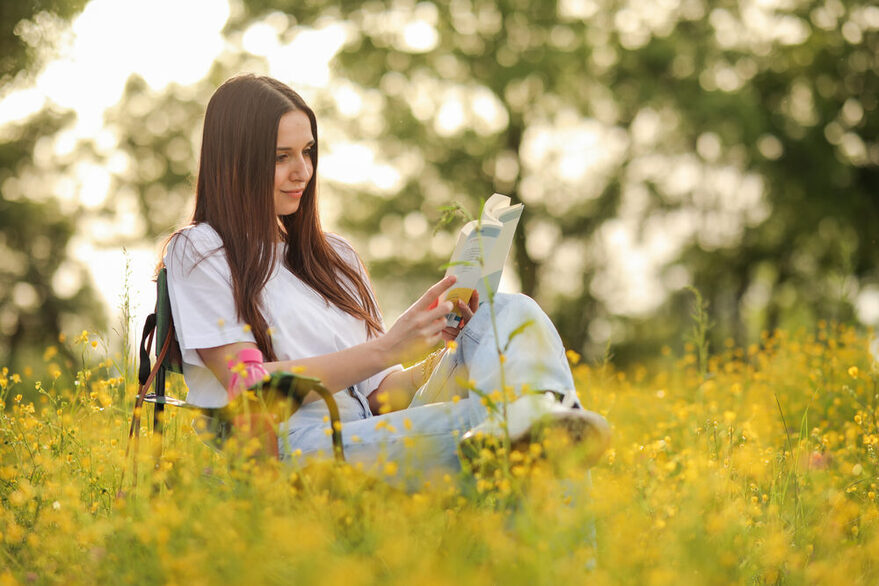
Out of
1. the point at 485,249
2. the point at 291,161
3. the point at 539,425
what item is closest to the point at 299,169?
the point at 291,161

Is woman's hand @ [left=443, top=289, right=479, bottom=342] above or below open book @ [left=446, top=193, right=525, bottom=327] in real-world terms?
below

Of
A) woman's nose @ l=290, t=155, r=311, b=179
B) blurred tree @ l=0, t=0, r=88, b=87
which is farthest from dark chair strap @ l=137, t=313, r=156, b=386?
blurred tree @ l=0, t=0, r=88, b=87

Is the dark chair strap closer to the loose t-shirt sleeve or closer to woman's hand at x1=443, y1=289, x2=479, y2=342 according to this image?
the loose t-shirt sleeve

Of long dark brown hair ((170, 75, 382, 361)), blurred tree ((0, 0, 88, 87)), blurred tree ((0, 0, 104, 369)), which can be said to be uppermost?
blurred tree ((0, 0, 88, 87))

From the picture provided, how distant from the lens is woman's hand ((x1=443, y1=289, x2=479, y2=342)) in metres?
3.00

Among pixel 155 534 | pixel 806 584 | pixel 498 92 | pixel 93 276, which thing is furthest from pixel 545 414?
pixel 93 276

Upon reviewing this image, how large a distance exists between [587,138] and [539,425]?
12.7 metres

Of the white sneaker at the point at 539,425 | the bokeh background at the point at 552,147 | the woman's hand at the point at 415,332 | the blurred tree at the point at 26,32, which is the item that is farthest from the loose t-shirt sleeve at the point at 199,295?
the bokeh background at the point at 552,147

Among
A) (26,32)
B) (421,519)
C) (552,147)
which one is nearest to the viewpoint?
(421,519)

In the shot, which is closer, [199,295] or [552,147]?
[199,295]

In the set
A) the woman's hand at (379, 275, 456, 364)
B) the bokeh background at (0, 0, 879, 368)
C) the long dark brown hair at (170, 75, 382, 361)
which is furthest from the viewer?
the bokeh background at (0, 0, 879, 368)

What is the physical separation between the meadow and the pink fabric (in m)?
0.22

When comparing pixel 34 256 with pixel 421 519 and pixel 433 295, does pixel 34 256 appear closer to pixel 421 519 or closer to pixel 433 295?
→ pixel 433 295

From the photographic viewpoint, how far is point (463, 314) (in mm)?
3049
